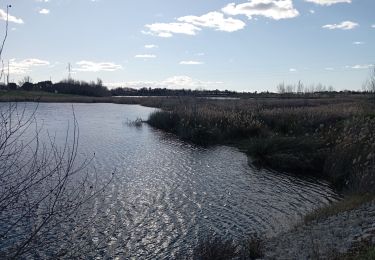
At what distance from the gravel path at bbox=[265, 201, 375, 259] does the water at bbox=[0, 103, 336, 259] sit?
1520 millimetres

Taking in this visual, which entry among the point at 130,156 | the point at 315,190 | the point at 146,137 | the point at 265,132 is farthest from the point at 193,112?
the point at 315,190

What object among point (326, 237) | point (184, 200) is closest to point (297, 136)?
point (184, 200)

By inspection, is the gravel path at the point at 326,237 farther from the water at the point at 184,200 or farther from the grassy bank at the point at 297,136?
the grassy bank at the point at 297,136

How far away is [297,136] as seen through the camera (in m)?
27.4

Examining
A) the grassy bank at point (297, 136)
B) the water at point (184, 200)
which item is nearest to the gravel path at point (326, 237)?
the water at point (184, 200)

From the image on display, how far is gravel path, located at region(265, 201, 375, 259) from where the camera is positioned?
28.4 ft

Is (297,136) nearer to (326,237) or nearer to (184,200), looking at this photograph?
(184,200)

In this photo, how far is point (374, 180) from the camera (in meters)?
14.8

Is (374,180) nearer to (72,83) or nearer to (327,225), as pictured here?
(327,225)

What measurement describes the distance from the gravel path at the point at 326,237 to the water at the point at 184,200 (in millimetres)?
1520

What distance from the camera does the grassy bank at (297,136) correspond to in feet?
61.4

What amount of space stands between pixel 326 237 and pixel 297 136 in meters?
18.1

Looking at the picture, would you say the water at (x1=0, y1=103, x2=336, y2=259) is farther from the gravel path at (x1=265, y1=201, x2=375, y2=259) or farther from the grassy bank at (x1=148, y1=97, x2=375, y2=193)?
the gravel path at (x1=265, y1=201, x2=375, y2=259)

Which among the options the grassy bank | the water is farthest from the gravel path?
the grassy bank
